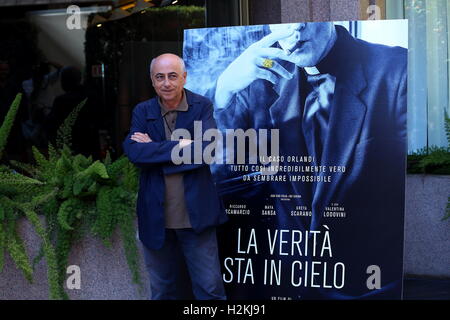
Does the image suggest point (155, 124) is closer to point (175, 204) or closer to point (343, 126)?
point (175, 204)

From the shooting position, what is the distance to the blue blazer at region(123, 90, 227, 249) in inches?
194

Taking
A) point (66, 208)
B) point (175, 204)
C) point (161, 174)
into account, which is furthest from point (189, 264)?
point (66, 208)

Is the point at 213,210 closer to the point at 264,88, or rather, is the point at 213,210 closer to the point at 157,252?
the point at 157,252

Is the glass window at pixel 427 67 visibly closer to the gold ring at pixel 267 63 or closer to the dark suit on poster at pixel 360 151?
the dark suit on poster at pixel 360 151

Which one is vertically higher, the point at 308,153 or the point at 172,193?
the point at 308,153

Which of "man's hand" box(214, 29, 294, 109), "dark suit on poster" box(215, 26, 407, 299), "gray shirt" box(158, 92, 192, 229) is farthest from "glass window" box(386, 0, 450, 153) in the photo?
"gray shirt" box(158, 92, 192, 229)

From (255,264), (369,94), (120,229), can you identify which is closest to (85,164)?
(120,229)

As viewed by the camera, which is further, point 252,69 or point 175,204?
point 252,69

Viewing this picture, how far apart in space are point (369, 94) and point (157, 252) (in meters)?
1.67

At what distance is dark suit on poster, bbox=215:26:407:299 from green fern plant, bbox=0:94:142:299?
3.84ft

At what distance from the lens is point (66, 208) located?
5461 millimetres

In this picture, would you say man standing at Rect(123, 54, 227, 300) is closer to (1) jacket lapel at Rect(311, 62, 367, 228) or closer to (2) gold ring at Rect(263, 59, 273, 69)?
(2) gold ring at Rect(263, 59, 273, 69)

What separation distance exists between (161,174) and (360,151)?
1.25 m
